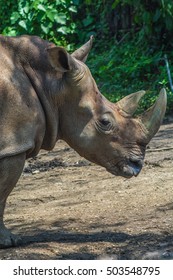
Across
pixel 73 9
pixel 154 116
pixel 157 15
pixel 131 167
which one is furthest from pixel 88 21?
pixel 131 167

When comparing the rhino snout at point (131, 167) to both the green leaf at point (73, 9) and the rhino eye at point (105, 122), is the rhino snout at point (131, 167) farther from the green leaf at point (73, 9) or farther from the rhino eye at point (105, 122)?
the green leaf at point (73, 9)

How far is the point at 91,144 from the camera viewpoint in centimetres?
697

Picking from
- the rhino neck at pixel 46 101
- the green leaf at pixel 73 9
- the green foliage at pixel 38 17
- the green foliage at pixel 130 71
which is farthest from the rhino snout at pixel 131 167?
the green leaf at pixel 73 9

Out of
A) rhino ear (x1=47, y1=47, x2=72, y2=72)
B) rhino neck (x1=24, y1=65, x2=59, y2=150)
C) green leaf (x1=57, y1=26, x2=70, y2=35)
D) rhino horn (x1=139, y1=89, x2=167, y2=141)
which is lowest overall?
green leaf (x1=57, y1=26, x2=70, y2=35)

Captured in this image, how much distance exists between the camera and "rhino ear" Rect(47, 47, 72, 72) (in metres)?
6.67

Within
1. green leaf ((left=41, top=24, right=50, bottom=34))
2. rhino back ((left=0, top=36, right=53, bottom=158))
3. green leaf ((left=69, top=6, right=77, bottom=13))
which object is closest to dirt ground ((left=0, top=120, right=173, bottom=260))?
rhino back ((left=0, top=36, right=53, bottom=158))

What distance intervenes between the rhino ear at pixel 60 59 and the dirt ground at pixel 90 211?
1.31m

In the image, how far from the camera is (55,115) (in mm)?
6840

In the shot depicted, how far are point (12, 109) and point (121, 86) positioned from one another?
852 centimetres

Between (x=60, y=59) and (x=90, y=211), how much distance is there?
1895mm

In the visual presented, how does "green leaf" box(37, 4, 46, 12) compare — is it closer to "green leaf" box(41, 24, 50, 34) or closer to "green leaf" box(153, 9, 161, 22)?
"green leaf" box(41, 24, 50, 34)

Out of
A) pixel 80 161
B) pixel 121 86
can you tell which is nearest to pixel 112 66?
pixel 121 86

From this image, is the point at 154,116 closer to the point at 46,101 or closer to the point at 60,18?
the point at 46,101

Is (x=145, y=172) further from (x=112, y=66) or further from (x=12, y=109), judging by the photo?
(x=112, y=66)
